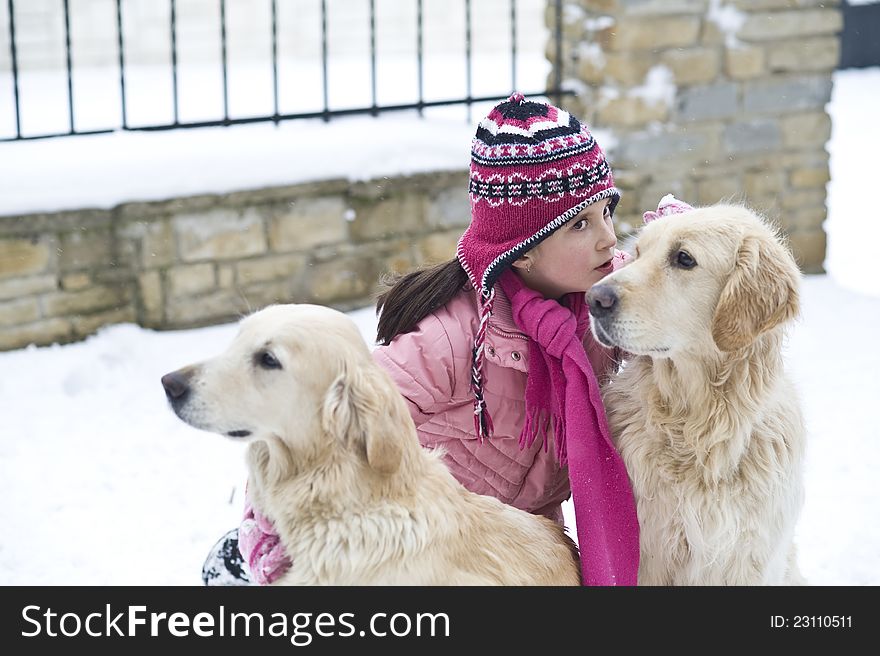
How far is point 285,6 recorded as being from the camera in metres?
13.2

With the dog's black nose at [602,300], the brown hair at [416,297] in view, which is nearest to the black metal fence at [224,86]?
the brown hair at [416,297]

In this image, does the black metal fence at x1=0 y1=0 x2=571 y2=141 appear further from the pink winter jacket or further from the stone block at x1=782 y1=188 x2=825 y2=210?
the pink winter jacket

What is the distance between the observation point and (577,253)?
A: 3.29 m

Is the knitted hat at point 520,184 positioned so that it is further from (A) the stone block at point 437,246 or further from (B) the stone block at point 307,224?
(A) the stone block at point 437,246

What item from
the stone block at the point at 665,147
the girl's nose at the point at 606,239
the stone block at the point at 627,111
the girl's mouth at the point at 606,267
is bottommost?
the stone block at the point at 665,147

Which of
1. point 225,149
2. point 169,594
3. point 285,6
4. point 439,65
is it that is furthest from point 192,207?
point 285,6

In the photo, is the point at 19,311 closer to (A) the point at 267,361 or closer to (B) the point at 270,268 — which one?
(B) the point at 270,268

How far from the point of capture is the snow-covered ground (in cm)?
448

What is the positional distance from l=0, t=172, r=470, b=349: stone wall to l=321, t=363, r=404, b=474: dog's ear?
315cm

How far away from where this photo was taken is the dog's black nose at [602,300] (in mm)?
2932

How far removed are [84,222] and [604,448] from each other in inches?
140

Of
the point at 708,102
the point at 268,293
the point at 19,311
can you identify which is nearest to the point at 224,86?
the point at 268,293

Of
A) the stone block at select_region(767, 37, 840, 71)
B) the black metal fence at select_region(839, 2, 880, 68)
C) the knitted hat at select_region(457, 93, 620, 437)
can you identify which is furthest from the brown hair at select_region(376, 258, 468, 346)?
the black metal fence at select_region(839, 2, 880, 68)

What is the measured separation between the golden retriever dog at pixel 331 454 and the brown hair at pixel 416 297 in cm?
61
